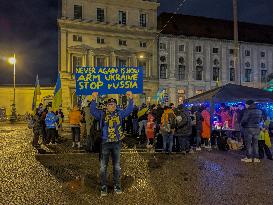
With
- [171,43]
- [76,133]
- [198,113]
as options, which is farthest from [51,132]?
[171,43]

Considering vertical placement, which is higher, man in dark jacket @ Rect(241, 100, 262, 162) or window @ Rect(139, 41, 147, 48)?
window @ Rect(139, 41, 147, 48)

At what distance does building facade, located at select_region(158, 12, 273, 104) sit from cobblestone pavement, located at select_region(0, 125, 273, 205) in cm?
3755

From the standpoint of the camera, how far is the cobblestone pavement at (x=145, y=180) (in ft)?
20.7

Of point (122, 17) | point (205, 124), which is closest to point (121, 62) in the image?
point (122, 17)

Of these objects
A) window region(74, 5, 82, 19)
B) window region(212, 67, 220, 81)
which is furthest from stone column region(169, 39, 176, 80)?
window region(74, 5, 82, 19)

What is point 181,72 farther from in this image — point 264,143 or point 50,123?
point 264,143

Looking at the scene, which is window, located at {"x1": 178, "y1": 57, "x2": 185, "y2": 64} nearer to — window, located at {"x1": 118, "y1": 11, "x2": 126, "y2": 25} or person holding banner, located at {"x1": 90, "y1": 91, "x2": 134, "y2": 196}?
window, located at {"x1": 118, "y1": 11, "x2": 126, "y2": 25}

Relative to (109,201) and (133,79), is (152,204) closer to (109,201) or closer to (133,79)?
(109,201)

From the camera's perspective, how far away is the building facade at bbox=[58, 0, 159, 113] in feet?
142

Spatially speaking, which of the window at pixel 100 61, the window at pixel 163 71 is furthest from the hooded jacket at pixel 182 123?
the window at pixel 163 71

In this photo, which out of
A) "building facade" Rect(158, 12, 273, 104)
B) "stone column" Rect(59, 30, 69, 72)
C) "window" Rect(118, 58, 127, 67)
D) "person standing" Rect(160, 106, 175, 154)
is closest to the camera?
"person standing" Rect(160, 106, 175, 154)

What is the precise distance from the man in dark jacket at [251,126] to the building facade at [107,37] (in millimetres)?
34422

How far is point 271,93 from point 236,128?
4511 mm

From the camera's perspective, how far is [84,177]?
824 cm
